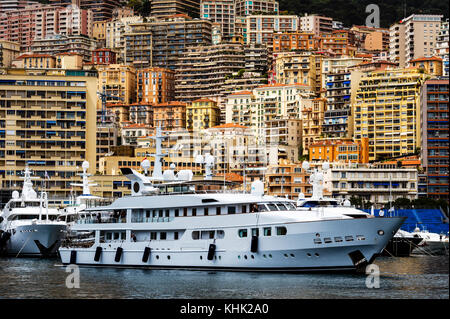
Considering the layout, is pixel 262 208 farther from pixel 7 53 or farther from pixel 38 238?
pixel 7 53

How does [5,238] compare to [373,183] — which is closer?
[5,238]

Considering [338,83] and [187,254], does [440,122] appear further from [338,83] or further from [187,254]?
[187,254]

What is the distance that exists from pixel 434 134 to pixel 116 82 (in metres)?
80.7

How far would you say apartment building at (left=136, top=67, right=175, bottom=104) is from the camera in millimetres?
171125

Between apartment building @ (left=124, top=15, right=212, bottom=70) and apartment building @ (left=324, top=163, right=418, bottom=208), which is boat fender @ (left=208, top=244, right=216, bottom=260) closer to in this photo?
apartment building @ (left=324, top=163, right=418, bottom=208)

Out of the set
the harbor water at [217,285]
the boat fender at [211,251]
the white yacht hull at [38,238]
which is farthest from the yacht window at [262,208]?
the white yacht hull at [38,238]

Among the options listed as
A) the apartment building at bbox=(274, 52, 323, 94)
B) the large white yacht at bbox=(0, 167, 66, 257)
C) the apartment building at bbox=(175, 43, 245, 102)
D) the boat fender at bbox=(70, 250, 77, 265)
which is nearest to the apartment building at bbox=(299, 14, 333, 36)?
the apartment building at bbox=(175, 43, 245, 102)

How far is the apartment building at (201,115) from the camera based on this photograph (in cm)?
15262

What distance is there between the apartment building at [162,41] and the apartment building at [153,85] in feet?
36.1

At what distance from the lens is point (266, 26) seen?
184 metres

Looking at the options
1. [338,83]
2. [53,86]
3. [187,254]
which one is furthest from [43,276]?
[338,83]

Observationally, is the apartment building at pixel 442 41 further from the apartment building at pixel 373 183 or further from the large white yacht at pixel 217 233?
the large white yacht at pixel 217 233

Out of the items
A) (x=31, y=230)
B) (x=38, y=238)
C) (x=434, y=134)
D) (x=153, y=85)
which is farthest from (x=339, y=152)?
(x=31, y=230)

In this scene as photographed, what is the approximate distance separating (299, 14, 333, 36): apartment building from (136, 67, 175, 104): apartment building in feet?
123
